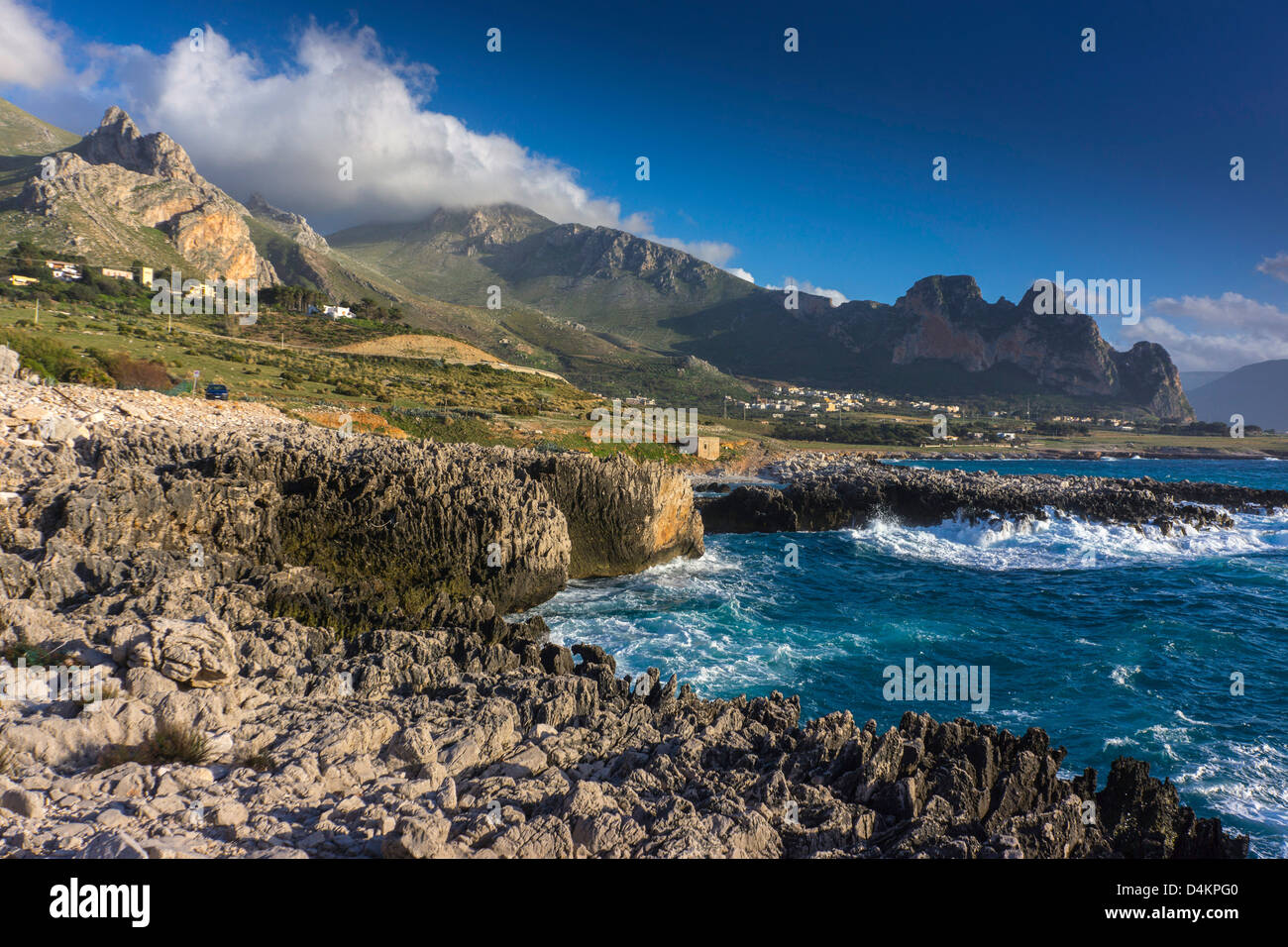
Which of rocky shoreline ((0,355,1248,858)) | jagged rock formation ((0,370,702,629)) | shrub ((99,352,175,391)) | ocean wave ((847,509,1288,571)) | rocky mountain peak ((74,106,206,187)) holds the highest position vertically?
rocky mountain peak ((74,106,206,187))

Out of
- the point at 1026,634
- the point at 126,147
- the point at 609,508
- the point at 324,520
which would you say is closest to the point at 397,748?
the point at 324,520

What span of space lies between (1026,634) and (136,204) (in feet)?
504

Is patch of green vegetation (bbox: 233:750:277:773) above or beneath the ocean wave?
above

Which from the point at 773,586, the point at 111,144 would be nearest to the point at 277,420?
the point at 773,586

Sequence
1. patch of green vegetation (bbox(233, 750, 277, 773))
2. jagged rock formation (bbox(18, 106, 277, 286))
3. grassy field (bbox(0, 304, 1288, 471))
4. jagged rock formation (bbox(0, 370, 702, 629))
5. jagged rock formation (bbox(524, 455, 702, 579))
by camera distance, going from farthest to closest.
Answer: jagged rock formation (bbox(18, 106, 277, 286)), grassy field (bbox(0, 304, 1288, 471)), jagged rock formation (bbox(524, 455, 702, 579)), jagged rock formation (bbox(0, 370, 702, 629)), patch of green vegetation (bbox(233, 750, 277, 773))

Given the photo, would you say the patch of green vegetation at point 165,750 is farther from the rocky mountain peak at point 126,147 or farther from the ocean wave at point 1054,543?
the rocky mountain peak at point 126,147

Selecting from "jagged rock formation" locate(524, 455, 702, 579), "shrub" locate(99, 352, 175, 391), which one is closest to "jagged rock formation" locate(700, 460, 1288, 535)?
"jagged rock formation" locate(524, 455, 702, 579)

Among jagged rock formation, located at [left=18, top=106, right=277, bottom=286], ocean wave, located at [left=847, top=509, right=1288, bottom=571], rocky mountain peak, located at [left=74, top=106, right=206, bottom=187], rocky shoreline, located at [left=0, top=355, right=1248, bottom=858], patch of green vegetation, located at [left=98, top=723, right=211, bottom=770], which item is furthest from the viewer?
rocky mountain peak, located at [left=74, top=106, right=206, bottom=187]

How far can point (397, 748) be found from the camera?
662 cm

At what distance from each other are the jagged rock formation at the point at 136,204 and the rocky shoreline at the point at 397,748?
114 meters

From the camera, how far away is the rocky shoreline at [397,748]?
5.29 m

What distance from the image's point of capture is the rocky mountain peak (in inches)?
6102

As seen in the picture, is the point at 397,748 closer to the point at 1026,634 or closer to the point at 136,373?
the point at 1026,634

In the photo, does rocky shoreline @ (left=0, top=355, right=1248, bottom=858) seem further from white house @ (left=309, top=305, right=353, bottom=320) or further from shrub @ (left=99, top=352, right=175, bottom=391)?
white house @ (left=309, top=305, right=353, bottom=320)
